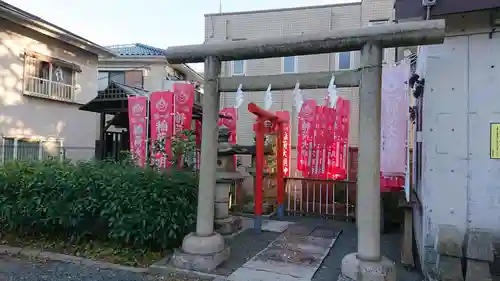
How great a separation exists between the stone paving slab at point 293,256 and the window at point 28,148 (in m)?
7.51

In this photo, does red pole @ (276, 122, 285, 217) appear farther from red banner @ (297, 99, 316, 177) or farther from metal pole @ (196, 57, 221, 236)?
metal pole @ (196, 57, 221, 236)

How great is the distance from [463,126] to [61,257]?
6959 millimetres

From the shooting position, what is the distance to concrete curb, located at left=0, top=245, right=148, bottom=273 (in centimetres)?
589

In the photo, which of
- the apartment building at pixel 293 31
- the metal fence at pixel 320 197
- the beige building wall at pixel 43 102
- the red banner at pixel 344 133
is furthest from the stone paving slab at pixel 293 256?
the beige building wall at pixel 43 102

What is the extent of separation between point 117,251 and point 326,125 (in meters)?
7.26

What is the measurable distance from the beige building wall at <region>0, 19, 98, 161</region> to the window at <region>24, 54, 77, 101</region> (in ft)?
0.54

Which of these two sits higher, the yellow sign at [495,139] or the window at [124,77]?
the window at [124,77]

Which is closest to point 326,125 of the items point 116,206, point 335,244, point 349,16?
point 335,244

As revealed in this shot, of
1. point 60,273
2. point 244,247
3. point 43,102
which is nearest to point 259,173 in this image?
point 244,247

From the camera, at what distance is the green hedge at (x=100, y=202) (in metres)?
6.18

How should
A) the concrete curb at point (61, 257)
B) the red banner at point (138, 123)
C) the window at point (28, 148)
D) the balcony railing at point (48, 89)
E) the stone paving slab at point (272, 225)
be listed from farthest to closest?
the balcony railing at point (48, 89) → the window at point (28, 148) → the red banner at point (138, 123) → the stone paving slab at point (272, 225) → the concrete curb at point (61, 257)

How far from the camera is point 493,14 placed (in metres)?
4.69

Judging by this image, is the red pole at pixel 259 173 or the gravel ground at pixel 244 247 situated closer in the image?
the gravel ground at pixel 244 247

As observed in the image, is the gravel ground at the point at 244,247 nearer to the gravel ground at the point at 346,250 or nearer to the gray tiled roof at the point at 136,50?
the gravel ground at the point at 346,250
